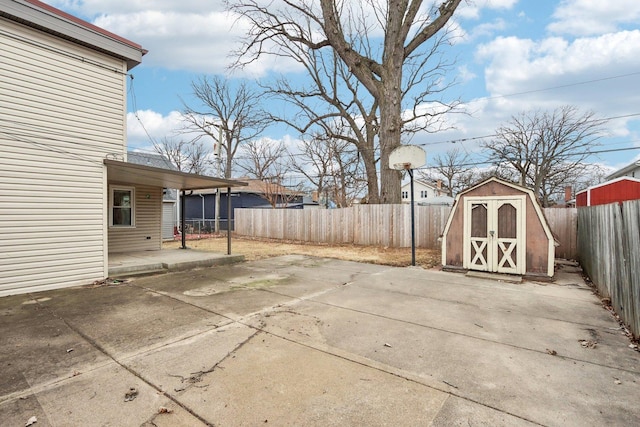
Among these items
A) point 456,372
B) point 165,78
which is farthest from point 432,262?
point 165,78

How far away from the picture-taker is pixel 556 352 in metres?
3.16

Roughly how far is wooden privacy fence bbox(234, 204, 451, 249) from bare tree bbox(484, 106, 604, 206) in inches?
522

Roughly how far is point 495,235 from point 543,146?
67.3ft

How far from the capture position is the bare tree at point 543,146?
64.6ft

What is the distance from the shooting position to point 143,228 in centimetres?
1009

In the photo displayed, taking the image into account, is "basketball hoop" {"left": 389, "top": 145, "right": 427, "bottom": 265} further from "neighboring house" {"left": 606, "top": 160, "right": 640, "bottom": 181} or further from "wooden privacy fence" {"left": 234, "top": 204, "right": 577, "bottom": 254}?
"neighboring house" {"left": 606, "top": 160, "right": 640, "bottom": 181}

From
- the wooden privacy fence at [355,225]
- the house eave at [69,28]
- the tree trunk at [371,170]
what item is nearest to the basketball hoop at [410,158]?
the wooden privacy fence at [355,225]

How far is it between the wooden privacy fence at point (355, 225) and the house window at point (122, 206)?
24.5ft

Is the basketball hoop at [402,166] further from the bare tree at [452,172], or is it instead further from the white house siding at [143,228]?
the bare tree at [452,172]

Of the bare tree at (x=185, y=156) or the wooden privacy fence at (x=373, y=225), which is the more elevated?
the bare tree at (x=185, y=156)

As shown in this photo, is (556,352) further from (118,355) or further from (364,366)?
(118,355)

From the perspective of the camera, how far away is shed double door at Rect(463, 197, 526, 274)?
6.62 meters

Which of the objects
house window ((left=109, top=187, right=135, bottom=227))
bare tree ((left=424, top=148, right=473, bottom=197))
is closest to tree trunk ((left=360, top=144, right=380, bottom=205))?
house window ((left=109, top=187, right=135, bottom=227))

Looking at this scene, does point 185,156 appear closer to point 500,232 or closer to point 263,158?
point 263,158
